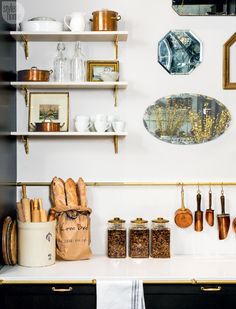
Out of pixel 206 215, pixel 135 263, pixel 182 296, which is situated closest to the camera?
pixel 182 296

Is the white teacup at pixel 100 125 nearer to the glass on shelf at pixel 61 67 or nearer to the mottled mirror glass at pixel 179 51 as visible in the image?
the glass on shelf at pixel 61 67

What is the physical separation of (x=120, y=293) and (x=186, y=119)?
3.70 ft

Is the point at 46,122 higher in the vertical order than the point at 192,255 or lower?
higher

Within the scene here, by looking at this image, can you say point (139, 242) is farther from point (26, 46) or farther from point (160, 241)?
point (26, 46)

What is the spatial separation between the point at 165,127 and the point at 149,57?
0.43 meters

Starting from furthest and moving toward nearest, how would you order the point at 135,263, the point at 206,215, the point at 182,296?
1. the point at 206,215
2. the point at 135,263
3. the point at 182,296

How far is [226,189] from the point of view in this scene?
3.05 metres

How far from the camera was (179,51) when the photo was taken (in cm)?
304

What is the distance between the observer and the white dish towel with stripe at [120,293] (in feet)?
8.08

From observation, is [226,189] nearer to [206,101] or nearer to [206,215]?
[206,215]

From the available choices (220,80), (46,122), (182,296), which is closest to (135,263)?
(182,296)

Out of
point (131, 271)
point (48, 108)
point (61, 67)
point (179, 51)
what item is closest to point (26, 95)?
point (48, 108)

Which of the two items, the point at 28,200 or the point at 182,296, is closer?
the point at 182,296

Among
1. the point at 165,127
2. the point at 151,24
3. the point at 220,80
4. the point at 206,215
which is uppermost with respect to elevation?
the point at 151,24
